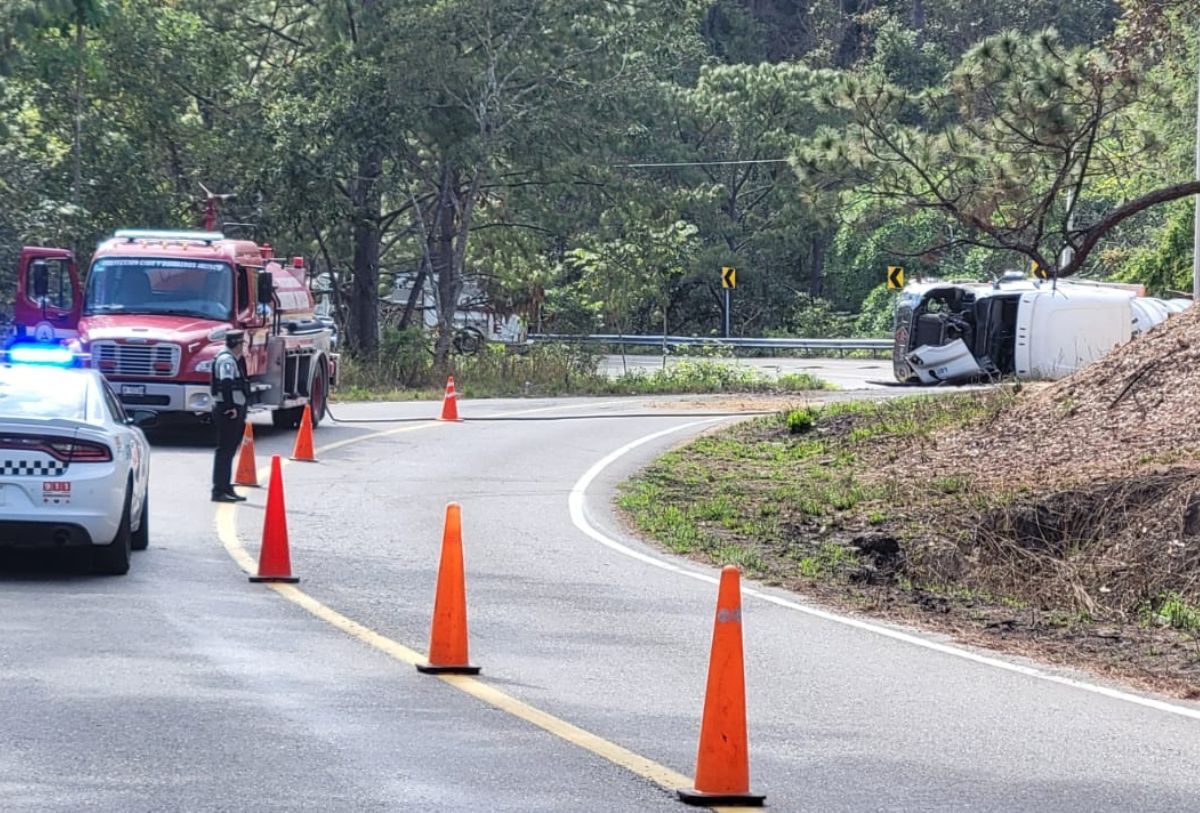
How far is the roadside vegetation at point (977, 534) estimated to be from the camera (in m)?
12.8

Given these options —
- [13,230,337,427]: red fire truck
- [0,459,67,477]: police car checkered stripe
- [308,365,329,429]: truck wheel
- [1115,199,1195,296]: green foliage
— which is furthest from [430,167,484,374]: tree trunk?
[0,459,67,477]: police car checkered stripe

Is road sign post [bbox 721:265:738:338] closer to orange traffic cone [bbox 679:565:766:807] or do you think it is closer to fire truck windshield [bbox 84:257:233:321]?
fire truck windshield [bbox 84:257:233:321]

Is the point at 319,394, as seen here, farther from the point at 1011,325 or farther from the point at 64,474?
the point at 1011,325

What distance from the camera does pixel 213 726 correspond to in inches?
319

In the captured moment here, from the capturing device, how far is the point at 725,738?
6.89m

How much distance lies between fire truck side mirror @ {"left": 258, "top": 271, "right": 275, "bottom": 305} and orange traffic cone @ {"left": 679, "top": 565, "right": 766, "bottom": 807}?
64.1 ft

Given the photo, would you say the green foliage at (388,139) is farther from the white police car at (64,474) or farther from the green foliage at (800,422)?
the white police car at (64,474)

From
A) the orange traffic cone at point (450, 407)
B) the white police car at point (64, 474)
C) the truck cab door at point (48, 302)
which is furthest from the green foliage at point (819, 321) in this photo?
the white police car at point (64, 474)

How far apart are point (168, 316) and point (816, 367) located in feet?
95.2

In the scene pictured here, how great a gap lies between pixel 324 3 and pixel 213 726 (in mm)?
38484

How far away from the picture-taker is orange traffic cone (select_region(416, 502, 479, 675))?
9555 millimetres

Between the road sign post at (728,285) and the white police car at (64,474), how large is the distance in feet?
145

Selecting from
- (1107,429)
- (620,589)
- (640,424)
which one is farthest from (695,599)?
(640,424)

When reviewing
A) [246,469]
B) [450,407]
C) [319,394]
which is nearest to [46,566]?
[246,469]
